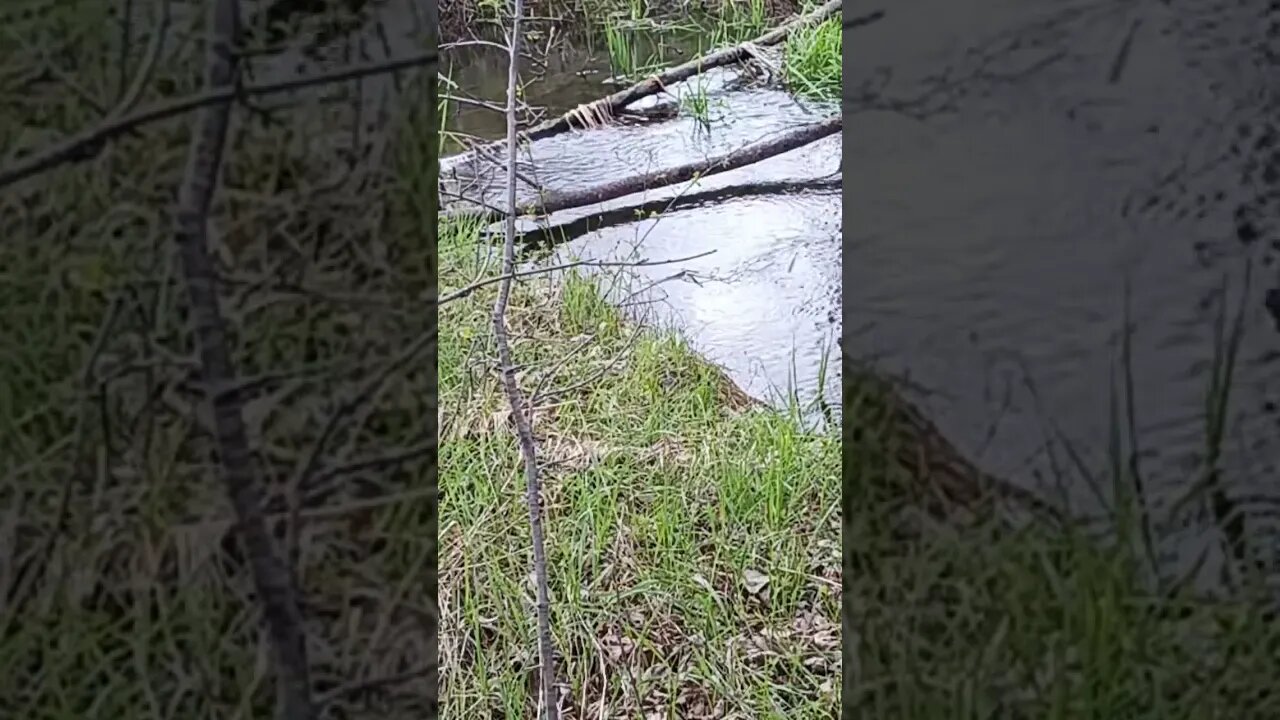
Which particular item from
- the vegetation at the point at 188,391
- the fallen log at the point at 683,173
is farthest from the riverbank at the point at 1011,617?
the fallen log at the point at 683,173

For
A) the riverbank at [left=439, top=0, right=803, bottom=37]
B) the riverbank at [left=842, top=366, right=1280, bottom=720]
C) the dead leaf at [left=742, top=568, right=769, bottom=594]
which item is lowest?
the dead leaf at [left=742, top=568, right=769, bottom=594]

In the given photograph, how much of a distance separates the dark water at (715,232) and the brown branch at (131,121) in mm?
721

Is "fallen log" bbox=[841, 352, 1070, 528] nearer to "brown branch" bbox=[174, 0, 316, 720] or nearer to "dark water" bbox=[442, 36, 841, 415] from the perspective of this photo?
"brown branch" bbox=[174, 0, 316, 720]

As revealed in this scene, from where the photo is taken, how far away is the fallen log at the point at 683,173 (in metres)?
1.60

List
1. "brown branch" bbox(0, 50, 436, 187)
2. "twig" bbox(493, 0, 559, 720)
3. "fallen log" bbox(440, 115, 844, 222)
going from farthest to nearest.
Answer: "fallen log" bbox(440, 115, 844, 222) < "twig" bbox(493, 0, 559, 720) < "brown branch" bbox(0, 50, 436, 187)

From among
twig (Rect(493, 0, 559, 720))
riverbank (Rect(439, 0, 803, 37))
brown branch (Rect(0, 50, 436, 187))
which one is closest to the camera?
brown branch (Rect(0, 50, 436, 187))

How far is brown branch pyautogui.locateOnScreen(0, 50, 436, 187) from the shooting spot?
75 cm

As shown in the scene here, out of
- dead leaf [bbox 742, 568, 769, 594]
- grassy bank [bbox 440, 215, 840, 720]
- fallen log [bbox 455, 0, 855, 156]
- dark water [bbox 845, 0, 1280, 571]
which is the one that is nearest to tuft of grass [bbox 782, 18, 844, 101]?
fallen log [bbox 455, 0, 855, 156]

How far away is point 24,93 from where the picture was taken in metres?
0.75

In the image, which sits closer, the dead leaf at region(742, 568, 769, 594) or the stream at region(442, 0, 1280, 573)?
the stream at region(442, 0, 1280, 573)

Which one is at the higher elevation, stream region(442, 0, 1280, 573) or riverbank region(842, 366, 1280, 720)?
stream region(442, 0, 1280, 573)

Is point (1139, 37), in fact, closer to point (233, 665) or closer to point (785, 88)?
point (233, 665)

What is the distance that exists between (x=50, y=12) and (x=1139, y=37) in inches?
29.1

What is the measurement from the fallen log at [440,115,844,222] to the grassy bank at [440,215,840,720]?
118 mm
